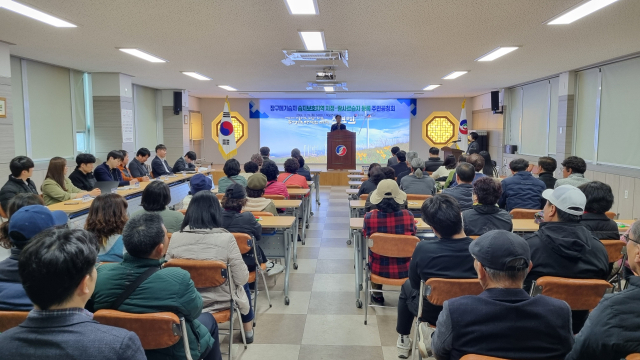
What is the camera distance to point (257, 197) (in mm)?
5203

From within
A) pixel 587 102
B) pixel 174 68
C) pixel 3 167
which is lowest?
pixel 3 167

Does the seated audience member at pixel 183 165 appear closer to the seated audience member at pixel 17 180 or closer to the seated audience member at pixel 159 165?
the seated audience member at pixel 159 165

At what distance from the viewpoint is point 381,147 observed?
16.0 meters

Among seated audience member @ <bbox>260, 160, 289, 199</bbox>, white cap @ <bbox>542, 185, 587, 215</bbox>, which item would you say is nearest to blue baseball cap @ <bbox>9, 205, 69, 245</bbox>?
white cap @ <bbox>542, 185, 587, 215</bbox>

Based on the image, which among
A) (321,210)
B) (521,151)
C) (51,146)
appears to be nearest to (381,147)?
(521,151)

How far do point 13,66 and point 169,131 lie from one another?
6.12 metres

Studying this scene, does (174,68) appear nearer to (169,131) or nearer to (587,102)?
(169,131)

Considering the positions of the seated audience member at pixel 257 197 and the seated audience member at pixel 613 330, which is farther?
the seated audience member at pixel 257 197

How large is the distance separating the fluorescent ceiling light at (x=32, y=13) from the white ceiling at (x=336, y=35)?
0.15m

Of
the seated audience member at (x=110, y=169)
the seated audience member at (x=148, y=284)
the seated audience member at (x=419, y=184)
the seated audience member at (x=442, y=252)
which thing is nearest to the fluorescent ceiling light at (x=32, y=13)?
the seated audience member at (x=110, y=169)

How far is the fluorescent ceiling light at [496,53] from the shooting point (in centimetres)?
656

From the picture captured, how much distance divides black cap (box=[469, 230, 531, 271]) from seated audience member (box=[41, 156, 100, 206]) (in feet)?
18.1

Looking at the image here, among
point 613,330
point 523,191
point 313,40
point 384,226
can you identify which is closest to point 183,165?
point 313,40

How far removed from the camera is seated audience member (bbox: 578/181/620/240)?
10.8 feet
